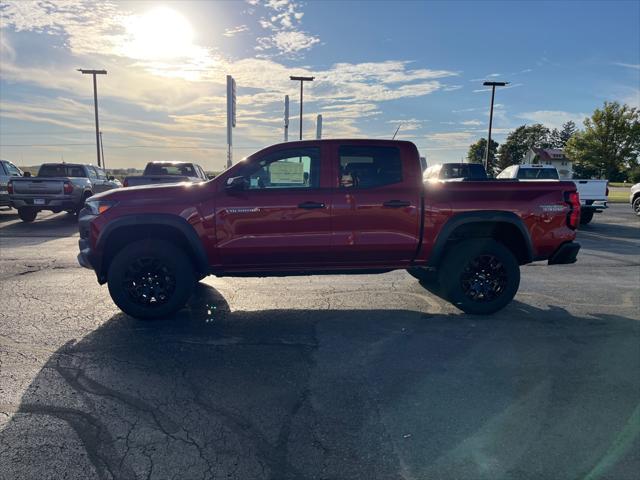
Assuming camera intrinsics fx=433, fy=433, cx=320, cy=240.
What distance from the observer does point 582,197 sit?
14.9m

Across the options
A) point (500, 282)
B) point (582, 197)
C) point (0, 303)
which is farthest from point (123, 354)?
point (582, 197)

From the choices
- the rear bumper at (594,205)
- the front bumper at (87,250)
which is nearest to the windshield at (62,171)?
the front bumper at (87,250)

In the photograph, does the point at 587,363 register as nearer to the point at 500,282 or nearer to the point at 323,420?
the point at 500,282

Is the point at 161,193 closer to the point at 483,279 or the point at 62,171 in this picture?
the point at 483,279

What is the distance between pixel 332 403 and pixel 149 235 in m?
2.97

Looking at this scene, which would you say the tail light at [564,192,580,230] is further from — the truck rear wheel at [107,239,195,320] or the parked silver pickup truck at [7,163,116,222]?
the parked silver pickup truck at [7,163,116,222]

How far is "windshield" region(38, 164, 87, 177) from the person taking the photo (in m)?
15.4

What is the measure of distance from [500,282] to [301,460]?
3525 millimetres

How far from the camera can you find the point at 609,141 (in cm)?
5172

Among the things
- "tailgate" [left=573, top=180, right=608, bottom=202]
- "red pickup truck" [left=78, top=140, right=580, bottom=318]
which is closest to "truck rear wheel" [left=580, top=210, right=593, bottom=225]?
"tailgate" [left=573, top=180, right=608, bottom=202]

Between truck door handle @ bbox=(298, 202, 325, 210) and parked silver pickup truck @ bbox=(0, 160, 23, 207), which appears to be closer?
truck door handle @ bbox=(298, 202, 325, 210)

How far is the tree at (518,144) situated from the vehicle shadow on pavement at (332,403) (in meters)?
71.6

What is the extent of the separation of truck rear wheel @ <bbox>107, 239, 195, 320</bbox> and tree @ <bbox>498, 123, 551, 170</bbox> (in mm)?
72142

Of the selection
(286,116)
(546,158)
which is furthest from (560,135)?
(286,116)
